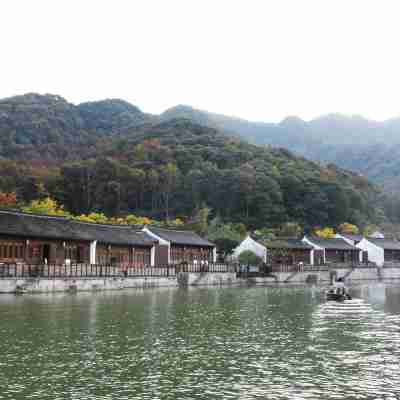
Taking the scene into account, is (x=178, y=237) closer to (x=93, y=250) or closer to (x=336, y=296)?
(x=93, y=250)

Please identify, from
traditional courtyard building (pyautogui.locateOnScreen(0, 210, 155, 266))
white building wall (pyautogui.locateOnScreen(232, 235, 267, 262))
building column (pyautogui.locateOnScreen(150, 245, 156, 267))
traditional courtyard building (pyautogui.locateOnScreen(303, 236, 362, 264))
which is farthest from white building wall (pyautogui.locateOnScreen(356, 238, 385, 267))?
traditional courtyard building (pyautogui.locateOnScreen(0, 210, 155, 266))

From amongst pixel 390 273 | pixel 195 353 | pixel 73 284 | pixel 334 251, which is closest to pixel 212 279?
pixel 73 284

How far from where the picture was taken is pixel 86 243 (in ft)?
179

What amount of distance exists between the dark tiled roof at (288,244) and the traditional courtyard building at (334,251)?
165cm

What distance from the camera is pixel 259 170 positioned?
408 ft

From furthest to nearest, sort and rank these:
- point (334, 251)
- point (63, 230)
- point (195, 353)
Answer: point (334, 251) < point (63, 230) < point (195, 353)

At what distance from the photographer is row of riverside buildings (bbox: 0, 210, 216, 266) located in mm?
47438

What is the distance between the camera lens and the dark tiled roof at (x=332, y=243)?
280ft

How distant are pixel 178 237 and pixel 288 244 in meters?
17.9

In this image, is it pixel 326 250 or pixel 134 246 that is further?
pixel 326 250

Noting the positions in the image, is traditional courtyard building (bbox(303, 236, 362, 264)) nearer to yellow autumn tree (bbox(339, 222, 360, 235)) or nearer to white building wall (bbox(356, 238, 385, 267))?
A: white building wall (bbox(356, 238, 385, 267))

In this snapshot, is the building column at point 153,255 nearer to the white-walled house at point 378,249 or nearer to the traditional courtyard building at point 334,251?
the traditional courtyard building at point 334,251

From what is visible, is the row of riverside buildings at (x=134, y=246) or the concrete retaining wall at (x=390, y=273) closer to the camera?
the row of riverside buildings at (x=134, y=246)

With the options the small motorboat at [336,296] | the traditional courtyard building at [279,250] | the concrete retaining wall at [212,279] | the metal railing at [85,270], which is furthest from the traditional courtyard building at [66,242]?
the small motorboat at [336,296]
